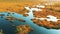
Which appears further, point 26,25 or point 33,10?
point 33,10

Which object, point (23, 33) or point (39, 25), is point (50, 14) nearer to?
point (39, 25)

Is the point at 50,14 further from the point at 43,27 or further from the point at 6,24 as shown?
the point at 6,24

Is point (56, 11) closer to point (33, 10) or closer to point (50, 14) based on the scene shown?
point (50, 14)

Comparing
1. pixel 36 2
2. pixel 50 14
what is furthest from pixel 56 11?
pixel 36 2

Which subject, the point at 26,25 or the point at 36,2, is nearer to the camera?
the point at 26,25

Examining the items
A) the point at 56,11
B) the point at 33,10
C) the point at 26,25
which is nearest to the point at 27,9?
the point at 33,10

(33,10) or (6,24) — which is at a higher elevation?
(33,10)

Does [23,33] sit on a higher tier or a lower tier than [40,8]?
lower

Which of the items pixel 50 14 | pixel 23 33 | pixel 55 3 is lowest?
pixel 23 33
